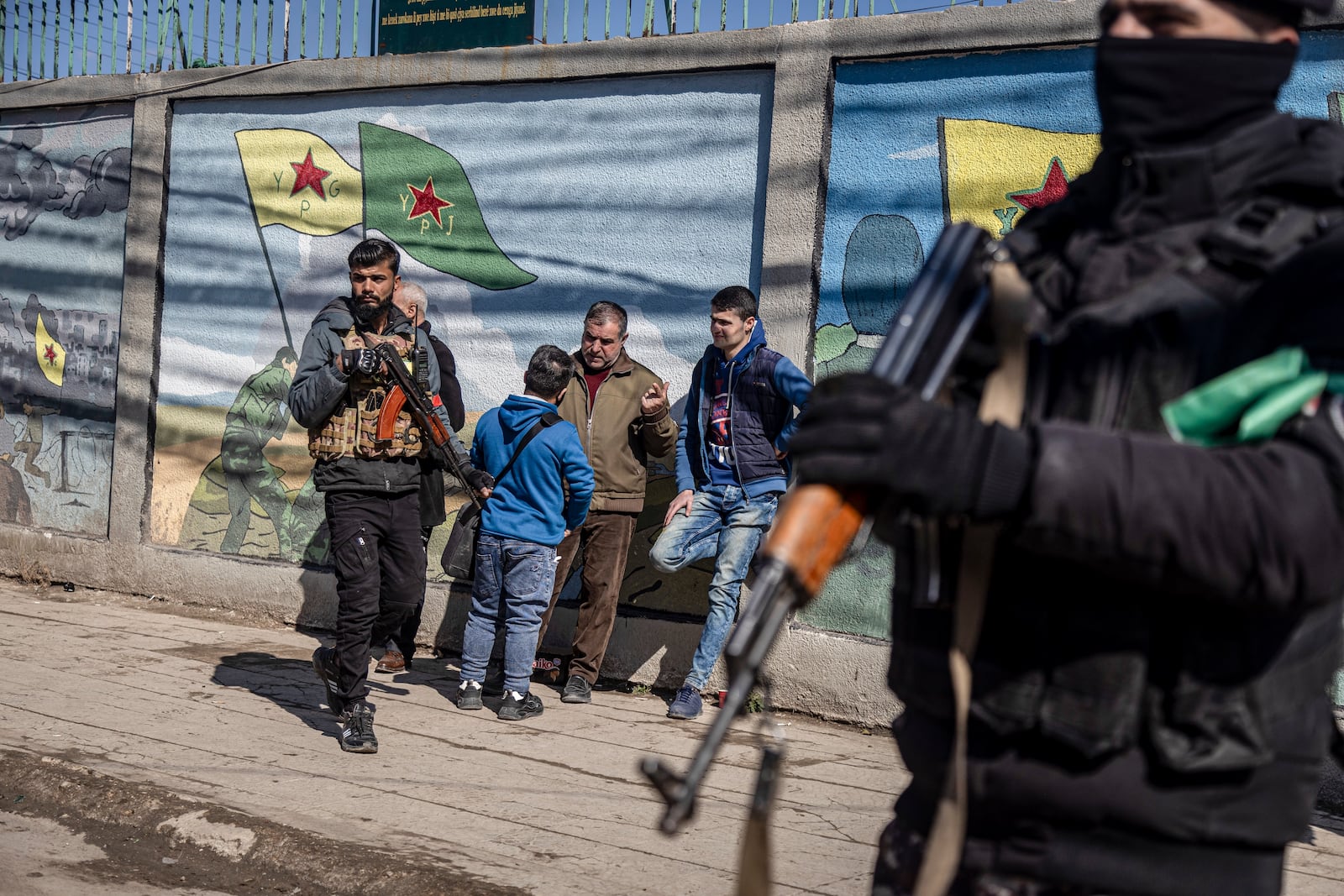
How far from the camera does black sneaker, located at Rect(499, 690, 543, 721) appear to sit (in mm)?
6379

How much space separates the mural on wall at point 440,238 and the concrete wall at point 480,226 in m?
0.02

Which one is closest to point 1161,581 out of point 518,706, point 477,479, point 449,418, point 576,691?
point 477,479

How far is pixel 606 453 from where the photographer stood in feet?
23.2

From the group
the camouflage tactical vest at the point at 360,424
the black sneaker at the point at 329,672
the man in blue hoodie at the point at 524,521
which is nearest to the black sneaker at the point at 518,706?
the man in blue hoodie at the point at 524,521

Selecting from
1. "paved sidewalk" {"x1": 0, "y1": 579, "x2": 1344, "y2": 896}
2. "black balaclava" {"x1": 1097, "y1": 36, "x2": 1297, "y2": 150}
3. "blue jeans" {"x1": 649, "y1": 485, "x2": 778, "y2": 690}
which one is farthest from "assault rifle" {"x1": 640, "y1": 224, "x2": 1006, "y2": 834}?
"blue jeans" {"x1": 649, "y1": 485, "x2": 778, "y2": 690}

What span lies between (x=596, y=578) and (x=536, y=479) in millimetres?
830

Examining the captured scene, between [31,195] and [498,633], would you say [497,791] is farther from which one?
[31,195]

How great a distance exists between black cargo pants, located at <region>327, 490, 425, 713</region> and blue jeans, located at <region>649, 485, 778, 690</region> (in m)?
1.21

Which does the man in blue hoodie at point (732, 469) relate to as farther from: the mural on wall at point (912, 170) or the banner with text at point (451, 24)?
the banner with text at point (451, 24)

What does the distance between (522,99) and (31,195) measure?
4.60m

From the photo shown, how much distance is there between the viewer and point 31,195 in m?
10.4

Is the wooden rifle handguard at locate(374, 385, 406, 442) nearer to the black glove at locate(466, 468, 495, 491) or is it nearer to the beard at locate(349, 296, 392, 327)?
the beard at locate(349, 296, 392, 327)

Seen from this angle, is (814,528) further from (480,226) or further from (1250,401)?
(480,226)

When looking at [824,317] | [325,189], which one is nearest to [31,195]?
[325,189]
